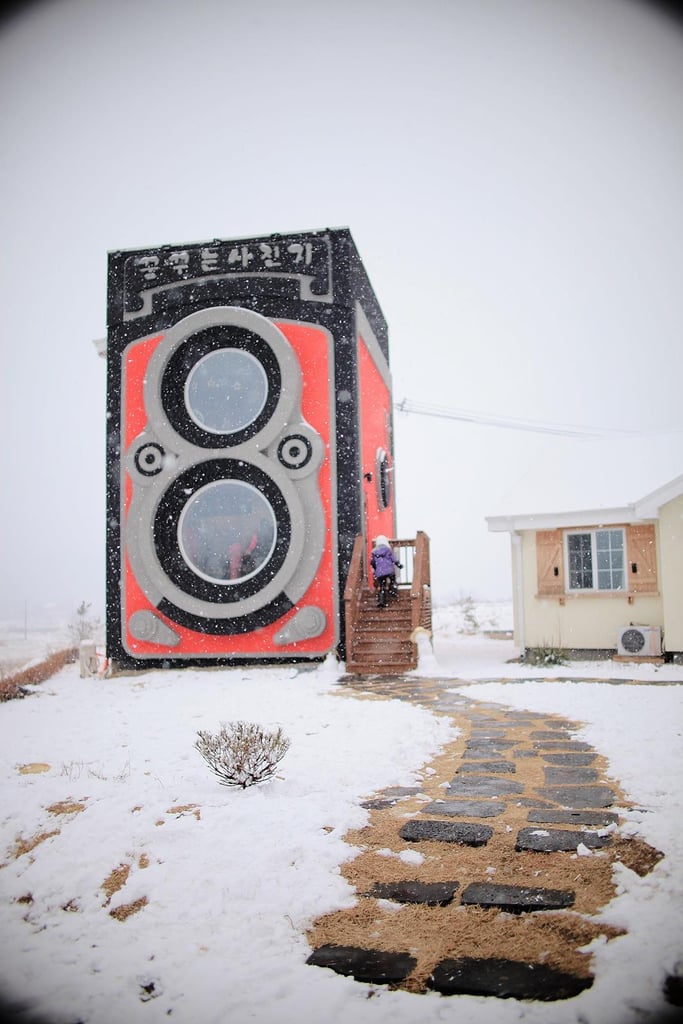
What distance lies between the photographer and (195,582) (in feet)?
38.2

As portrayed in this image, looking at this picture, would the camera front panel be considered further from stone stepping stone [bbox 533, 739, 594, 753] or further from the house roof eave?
stone stepping stone [bbox 533, 739, 594, 753]

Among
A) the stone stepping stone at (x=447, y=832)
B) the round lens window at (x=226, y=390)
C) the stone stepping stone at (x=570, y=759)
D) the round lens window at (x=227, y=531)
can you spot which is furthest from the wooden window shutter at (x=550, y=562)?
the stone stepping stone at (x=447, y=832)

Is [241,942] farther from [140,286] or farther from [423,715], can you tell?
[140,286]

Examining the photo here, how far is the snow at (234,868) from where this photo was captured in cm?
206

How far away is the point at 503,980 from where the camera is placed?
210 centimetres

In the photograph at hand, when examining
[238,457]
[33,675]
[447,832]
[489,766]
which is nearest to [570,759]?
[489,766]

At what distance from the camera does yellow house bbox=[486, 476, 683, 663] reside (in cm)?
1075

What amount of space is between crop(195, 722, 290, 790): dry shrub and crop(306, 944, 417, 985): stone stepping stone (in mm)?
1773

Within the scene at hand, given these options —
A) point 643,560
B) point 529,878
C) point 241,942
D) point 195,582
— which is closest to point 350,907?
point 241,942

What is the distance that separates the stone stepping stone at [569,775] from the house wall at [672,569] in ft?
23.9

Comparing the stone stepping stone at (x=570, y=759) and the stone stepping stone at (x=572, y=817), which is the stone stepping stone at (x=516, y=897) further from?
the stone stepping stone at (x=570, y=759)

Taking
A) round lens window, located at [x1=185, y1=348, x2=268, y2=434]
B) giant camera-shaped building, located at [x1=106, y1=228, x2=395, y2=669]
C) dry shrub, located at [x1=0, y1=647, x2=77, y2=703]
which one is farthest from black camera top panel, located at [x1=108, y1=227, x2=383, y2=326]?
dry shrub, located at [x1=0, y1=647, x2=77, y2=703]

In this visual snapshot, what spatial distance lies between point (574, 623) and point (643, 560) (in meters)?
1.67

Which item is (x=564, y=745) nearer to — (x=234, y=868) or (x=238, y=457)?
(x=234, y=868)
